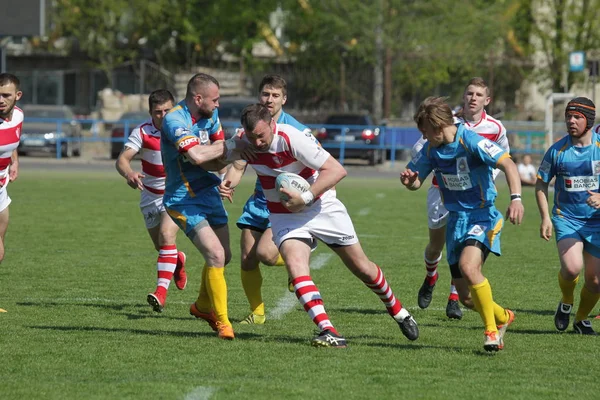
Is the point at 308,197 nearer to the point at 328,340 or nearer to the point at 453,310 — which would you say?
the point at 328,340

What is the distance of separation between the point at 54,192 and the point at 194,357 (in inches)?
645

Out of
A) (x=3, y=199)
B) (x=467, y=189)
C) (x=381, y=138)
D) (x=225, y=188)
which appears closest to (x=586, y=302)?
(x=467, y=189)

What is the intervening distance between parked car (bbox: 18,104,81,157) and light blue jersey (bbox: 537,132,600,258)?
2603cm

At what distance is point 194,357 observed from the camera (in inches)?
278

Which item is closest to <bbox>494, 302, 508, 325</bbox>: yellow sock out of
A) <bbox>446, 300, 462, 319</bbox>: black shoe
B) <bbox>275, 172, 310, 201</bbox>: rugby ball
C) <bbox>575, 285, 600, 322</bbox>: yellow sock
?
<bbox>575, 285, 600, 322</bbox>: yellow sock

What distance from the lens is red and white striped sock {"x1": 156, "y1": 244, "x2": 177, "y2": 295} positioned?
30.1ft

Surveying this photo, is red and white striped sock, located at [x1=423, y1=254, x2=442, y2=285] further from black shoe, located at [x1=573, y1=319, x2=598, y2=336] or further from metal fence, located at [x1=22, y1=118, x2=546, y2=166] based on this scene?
metal fence, located at [x1=22, y1=118, x2=546, y2=166]

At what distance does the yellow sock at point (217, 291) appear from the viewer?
25.9 ft

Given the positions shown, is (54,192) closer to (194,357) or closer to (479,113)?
(479,113)

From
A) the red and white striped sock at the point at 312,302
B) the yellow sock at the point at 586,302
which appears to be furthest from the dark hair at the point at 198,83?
the yellow sock at the point at 586,302

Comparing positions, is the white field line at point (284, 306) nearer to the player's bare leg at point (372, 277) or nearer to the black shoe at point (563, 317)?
the player's bare leg at point (372, 277)

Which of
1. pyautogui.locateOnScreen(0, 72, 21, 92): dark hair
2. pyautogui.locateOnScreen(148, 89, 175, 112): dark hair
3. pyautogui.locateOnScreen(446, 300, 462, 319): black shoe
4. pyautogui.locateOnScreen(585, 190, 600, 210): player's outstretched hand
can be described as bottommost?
pyautogui.locateOnScreen(446, 300, 462, 319): black shoe

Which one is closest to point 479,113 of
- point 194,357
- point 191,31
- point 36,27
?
point 194,357

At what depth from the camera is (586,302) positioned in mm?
8414
